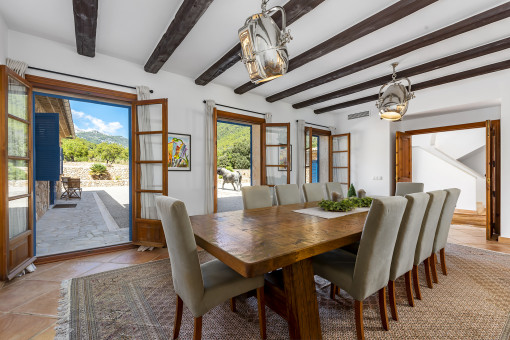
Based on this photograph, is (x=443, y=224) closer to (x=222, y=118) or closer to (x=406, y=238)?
(x=406, y=238)

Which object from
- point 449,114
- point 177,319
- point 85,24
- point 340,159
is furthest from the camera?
point 340,159

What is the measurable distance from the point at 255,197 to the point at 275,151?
2.10 m

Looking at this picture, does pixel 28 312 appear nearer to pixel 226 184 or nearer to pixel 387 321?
pixel 387 321

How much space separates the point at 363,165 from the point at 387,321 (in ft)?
14.9

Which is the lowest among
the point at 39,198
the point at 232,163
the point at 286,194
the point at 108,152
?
the point at 39,198

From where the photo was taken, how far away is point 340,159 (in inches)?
235

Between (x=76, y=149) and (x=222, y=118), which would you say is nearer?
(x=222, y=118)

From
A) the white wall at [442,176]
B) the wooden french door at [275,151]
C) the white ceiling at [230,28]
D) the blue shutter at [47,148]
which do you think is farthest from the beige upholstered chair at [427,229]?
the white wall at [442,176]

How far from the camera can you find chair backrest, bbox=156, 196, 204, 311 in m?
1.26

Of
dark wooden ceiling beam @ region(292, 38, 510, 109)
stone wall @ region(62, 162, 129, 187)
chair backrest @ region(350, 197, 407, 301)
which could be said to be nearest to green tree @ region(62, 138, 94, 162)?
stone wall @ region(62, 162, 129, 187)

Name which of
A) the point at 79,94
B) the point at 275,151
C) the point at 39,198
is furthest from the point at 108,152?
the point at 275,151

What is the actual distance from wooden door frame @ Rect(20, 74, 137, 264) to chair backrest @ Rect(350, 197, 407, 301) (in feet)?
10.3

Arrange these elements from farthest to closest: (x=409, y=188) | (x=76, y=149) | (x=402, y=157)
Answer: (x=76, y=149), (x=402, y=157), (x=409, y=188)

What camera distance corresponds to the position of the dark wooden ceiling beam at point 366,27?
6.71 ft
